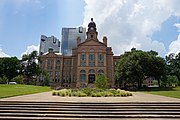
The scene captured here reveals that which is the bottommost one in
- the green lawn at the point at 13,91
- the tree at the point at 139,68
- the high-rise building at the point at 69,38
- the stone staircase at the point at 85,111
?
the stone staircase at the point at 85,111

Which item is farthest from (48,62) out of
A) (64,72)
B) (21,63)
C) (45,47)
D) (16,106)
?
(16,106)

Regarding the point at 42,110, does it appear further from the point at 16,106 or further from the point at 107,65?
the point at 107,65

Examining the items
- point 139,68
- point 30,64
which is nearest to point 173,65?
point 139,68

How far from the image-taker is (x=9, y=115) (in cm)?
913

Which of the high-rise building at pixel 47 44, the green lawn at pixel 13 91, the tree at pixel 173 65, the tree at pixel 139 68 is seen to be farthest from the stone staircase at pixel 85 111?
the high-rise building at pixel 47 44

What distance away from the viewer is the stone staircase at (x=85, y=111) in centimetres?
895

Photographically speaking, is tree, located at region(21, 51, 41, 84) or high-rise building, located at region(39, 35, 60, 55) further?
high-rise building, located at region(39, 35, 60, 55)

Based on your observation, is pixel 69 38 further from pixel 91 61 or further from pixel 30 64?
pixel 30 64

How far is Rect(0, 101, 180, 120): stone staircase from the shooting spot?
8953mm

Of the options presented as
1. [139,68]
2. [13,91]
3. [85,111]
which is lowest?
[85,111]

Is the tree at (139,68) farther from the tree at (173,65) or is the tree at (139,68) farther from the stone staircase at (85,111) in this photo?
the stone staircase at (85,111)

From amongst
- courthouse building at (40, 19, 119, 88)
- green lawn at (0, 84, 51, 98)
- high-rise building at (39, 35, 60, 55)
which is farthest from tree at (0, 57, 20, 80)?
high-rise building at (39, 35, 60, 55)

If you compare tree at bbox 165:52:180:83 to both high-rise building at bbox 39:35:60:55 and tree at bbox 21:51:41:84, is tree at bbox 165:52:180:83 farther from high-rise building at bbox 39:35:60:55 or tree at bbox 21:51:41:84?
high-rise building at bbox 39:35:60:55

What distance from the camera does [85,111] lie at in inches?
378
